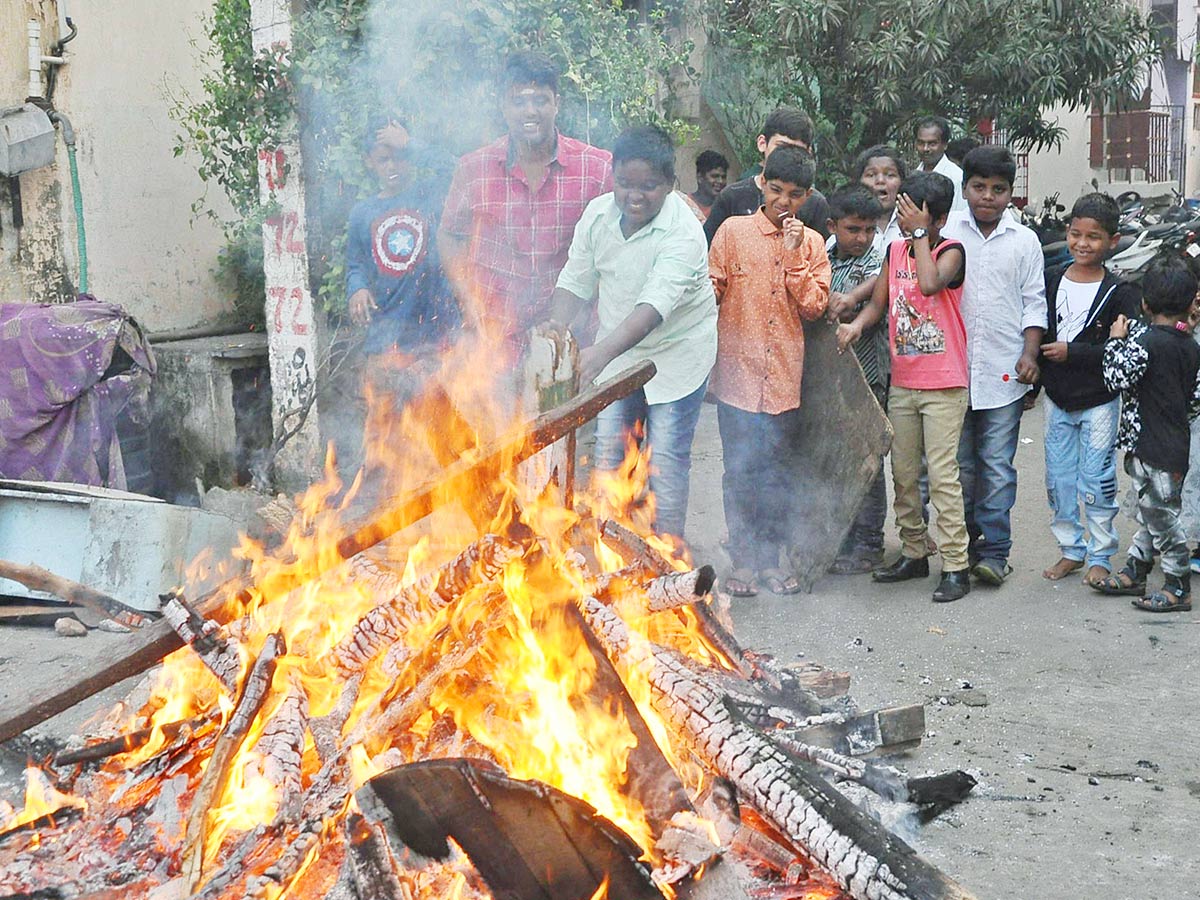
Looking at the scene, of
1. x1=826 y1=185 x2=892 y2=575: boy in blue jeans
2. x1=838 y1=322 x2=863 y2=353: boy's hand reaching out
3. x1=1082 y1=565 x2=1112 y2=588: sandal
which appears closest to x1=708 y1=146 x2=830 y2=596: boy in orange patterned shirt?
x1=838 y1=322 x2=863 y2=353: boy's hand reaching out

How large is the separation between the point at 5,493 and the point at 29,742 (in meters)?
2.49

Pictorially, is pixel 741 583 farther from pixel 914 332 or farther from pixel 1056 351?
pixel 1056 351

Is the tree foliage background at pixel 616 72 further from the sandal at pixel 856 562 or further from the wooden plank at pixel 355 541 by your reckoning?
the wooden plank at pixel 355 541

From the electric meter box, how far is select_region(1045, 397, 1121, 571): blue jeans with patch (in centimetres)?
625

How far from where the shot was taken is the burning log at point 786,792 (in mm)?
2451

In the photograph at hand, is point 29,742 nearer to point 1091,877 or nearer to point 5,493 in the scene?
point 5,493

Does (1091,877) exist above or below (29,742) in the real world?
below

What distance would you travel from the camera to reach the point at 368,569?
13.1 ft

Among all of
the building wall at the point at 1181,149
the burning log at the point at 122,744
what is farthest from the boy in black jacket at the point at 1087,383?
the building wall at the point at 1181,149

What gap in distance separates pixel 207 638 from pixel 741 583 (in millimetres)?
3164

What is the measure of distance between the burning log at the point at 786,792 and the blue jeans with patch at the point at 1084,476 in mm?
2941

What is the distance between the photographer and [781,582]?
18.4 ft

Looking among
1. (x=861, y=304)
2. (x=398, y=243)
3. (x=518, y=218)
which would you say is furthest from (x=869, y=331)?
(x=398, y=243)

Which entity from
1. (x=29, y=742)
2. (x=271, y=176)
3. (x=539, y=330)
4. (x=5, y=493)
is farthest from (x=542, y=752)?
(x=271, y=176)
